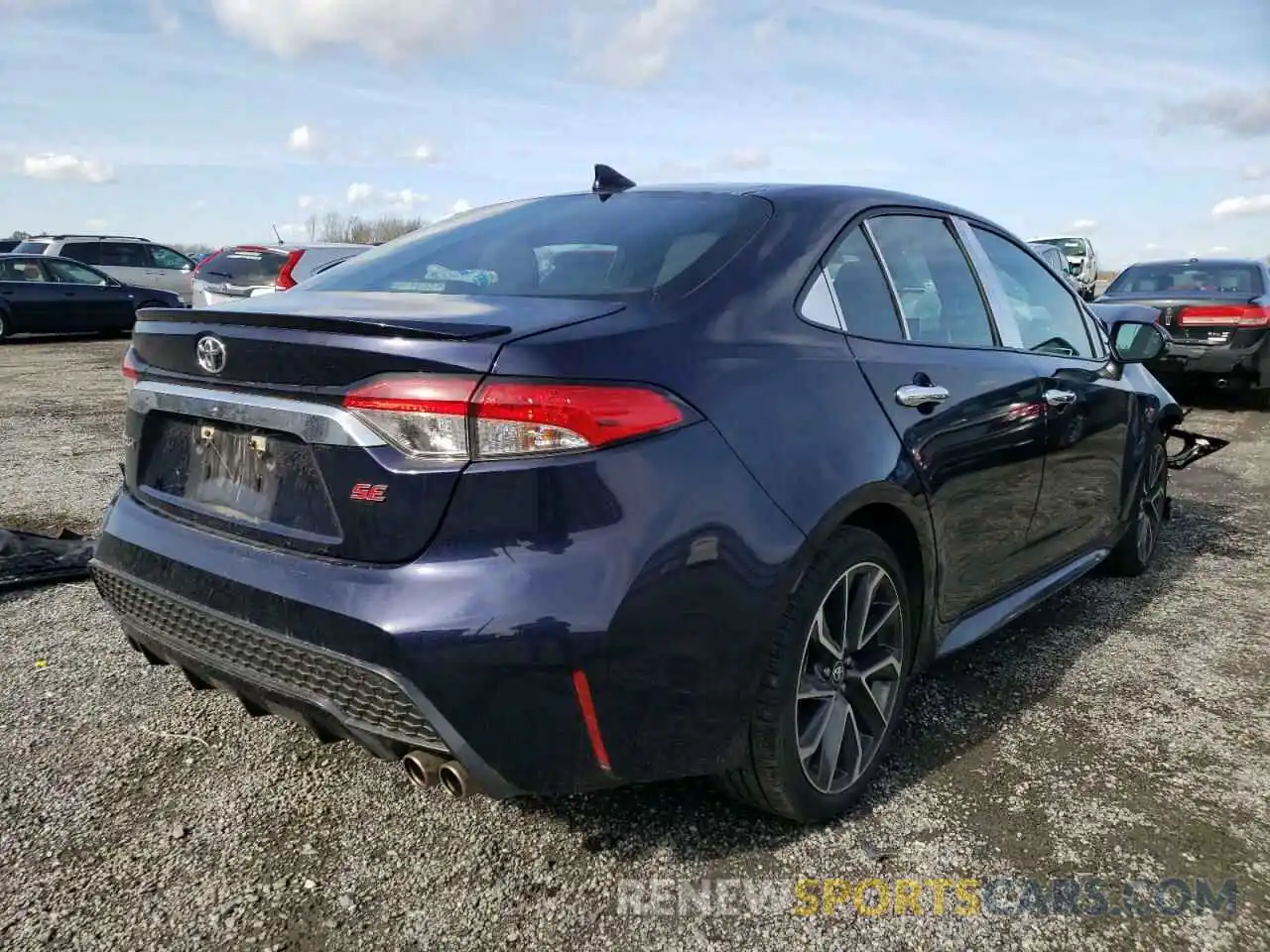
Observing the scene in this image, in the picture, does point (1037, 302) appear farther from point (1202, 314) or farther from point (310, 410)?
point (1202, 314)

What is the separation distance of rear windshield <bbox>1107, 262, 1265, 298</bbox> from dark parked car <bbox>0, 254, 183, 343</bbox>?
47.2 feet

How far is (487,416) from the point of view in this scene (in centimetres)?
185

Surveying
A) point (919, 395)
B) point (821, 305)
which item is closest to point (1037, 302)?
point (919, 395)

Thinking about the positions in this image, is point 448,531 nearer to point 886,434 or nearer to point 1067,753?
→ point 886,434

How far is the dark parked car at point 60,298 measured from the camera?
1638 centimetres

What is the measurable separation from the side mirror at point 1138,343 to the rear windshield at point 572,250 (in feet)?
7.54

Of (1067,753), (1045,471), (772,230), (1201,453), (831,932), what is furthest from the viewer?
(1201,453)

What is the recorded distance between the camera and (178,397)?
229 cm

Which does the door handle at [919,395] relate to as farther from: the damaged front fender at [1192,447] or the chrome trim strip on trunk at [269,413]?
the damaged front fender at [1192,447]

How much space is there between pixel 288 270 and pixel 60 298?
7475 millimetres

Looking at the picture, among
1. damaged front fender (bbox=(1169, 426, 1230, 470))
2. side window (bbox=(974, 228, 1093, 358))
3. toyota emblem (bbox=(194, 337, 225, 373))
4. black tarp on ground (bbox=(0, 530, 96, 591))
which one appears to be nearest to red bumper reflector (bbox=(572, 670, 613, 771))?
toyota emblem (bbox=(194, 337, 225, 373))

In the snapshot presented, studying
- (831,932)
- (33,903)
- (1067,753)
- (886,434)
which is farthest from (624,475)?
(1067,753)

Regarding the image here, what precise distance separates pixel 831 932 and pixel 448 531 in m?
1.17

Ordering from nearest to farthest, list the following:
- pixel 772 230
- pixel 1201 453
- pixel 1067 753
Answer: pixel 772 230, pixel 1067 753, pixel 1201 453
